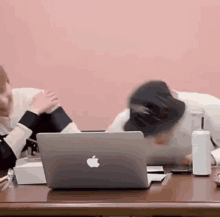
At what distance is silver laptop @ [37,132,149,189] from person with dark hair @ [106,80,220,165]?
4.07 ft

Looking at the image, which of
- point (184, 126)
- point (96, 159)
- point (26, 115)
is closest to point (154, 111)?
point (184, 126)

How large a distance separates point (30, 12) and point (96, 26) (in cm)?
54

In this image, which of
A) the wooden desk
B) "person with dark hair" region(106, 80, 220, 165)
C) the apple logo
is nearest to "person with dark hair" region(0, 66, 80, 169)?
"person with dark hair" region(106, 80, 220, 165)

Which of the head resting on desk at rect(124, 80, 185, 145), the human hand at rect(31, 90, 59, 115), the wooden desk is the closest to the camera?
the wooden desk

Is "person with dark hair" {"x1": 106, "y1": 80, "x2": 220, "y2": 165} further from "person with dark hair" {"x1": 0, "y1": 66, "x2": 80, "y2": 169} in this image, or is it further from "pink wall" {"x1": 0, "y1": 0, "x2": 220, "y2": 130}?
"person with dark hair" {"x1": 0, "y1": 66, "x2": 80, "y2": 169}

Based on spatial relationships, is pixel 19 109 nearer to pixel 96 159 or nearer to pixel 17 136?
pixel 17 136

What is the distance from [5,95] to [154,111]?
1.16m

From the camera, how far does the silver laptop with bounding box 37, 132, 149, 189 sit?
928 millimetres

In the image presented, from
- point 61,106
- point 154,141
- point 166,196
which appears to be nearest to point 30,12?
point 61,106

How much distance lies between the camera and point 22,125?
1.98 meters

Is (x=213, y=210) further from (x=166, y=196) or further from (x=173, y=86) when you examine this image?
(x=173, y=86)

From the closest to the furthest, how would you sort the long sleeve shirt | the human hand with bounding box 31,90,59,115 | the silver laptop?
1. the silver laptop
2. the long sleeve shirt
3. the human hand with bounding box 31,90,59,115

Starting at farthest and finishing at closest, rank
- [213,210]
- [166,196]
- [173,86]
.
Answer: [173,86]
[166,196]
[213,210]

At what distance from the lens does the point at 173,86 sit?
226 cm
